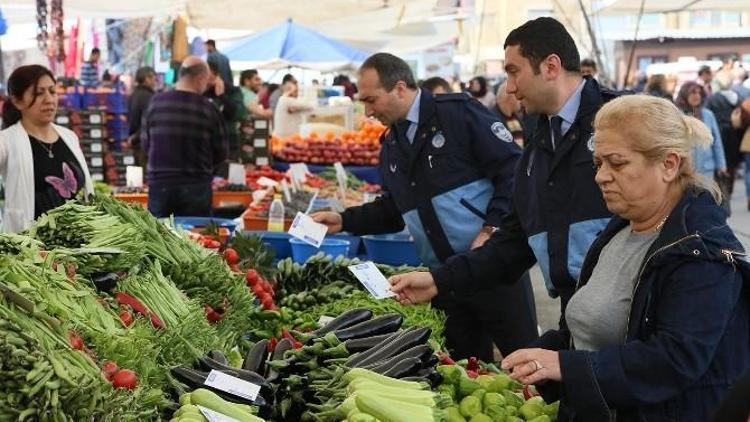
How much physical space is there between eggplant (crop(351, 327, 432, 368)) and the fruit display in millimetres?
8515

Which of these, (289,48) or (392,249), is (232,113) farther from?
(392,249)

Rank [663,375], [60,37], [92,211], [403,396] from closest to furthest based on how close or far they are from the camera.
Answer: [663,375]
[403,396]
[92,211]
[60,37]

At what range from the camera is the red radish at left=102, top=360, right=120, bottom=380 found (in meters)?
2.91

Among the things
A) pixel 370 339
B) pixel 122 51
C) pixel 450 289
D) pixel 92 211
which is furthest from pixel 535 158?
pixel 122 51

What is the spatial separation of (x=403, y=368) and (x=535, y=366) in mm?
649

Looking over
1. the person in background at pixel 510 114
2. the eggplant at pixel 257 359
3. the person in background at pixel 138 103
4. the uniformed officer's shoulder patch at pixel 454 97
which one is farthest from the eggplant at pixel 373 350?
the person in background at pixel 138 103

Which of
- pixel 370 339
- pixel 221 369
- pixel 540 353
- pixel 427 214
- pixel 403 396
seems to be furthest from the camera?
pixel 427 214

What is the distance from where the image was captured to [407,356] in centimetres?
364

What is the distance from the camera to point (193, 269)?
14.4ft

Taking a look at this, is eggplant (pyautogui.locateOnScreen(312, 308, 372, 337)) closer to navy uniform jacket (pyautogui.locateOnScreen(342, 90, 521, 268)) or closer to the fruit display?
navy uniform jacket (pyautogui.locateOnScreen(342, 90, 521, 268))

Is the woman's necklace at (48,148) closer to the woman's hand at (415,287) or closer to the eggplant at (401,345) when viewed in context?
the woman's hand at (415,287)

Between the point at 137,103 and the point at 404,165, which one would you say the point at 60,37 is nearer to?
the point at 137,103

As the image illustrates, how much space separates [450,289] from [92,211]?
152cm

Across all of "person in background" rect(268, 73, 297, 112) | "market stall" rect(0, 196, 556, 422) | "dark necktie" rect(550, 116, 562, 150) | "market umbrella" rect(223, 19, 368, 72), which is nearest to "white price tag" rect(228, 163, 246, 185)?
"market stall" rect(0, 196, 556, 422)
